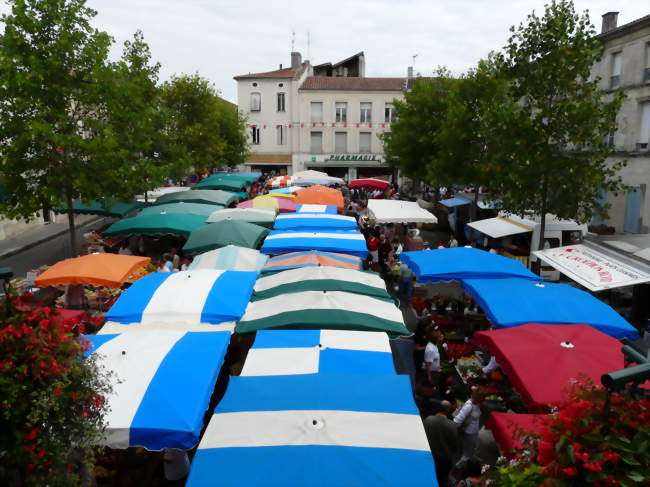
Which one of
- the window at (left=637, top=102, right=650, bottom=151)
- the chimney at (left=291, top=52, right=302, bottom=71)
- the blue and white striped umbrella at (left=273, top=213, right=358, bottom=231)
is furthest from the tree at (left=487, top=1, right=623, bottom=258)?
the chimney at (left=291, top=52, right=302, bottom=71)

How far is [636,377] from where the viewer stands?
114 inches

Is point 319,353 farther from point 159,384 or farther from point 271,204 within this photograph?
point 271,204

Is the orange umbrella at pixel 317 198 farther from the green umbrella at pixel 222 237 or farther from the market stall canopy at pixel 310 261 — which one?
the market stall canopy at pixel 310 261

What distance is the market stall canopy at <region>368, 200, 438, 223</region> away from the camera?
1733 centimetres

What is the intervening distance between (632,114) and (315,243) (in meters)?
16.6

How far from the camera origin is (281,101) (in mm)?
45875

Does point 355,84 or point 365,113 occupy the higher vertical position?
point 355,84

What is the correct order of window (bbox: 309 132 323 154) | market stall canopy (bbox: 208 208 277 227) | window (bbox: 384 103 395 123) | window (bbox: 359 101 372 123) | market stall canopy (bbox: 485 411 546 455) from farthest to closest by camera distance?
window (bbox: 309 132 323 154) → window (bbox: 359 101 372 123) → window (bbox: 384 103 395 123) → market stall canopy (bbox: 208 208 277 227) → market stall canopy (bbox: 485 411 546 455)

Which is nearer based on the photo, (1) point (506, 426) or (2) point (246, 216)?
(1) point (506, 426)

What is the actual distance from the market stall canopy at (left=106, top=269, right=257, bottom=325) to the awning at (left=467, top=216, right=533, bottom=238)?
10002 mm

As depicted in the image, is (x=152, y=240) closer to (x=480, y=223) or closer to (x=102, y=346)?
(x=480, y=223)

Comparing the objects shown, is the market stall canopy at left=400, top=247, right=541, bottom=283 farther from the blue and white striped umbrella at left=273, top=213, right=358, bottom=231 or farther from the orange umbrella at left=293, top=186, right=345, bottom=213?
the orange umbrella at left=293, top=186, right=345, bottom=213

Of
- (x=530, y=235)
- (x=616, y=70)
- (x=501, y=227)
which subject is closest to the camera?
(x=530, y=235)

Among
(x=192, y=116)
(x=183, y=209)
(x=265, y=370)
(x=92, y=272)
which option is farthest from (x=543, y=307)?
(x=192, y=116)
